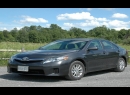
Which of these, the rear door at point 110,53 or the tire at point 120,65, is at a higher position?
the rear door at point 110,53

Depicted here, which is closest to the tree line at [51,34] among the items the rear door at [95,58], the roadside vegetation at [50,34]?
the roadside vegetation at [50,34]

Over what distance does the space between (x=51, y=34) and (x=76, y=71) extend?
264 feet

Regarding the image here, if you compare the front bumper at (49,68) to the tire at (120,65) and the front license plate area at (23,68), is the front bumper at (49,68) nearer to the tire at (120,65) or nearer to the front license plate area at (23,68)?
the front license plate area at (23,68)

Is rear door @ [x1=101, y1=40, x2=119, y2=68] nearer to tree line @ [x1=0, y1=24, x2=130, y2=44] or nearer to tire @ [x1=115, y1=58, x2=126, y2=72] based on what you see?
tire @ [x1=115, y1=58, x2=126, y2=72]

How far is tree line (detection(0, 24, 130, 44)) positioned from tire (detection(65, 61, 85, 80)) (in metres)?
56.1

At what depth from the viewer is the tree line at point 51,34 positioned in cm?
8061

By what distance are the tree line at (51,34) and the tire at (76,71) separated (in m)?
56.1

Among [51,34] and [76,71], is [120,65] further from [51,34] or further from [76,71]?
[51,34]

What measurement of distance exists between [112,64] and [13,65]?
3.77m

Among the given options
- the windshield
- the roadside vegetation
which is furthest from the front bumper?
the roadside vegetation

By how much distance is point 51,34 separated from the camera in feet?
289

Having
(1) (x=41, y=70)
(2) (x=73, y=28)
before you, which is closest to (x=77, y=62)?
(1) (x=41, y=70)
